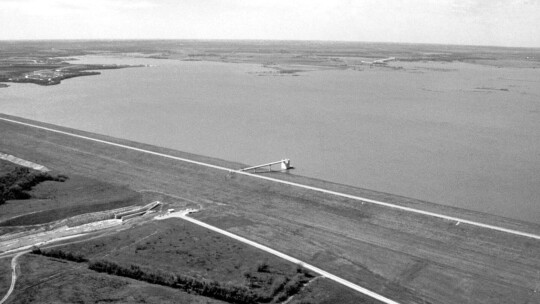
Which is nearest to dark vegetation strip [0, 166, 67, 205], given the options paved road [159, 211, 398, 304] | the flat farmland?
the flat farmland

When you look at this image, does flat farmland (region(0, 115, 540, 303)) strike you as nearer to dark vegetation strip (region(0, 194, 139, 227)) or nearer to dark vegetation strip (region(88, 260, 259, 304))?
dark vegetation strip (region(0, 194, 139, 227))

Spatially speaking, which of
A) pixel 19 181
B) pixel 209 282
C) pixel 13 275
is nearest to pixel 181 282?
pixel 209 282

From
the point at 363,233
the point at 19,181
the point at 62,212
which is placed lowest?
the point at 363,233

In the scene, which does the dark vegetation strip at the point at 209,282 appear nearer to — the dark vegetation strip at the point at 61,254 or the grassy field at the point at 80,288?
the dark vegetation strip at the point at 61,254

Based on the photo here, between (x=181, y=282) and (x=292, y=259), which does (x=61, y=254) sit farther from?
(x=292, y=259)

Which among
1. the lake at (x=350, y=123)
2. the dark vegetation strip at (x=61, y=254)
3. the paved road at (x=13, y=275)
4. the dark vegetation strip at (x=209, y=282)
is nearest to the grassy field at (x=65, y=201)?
the dark vegetation strip at (x=61, y=254)
